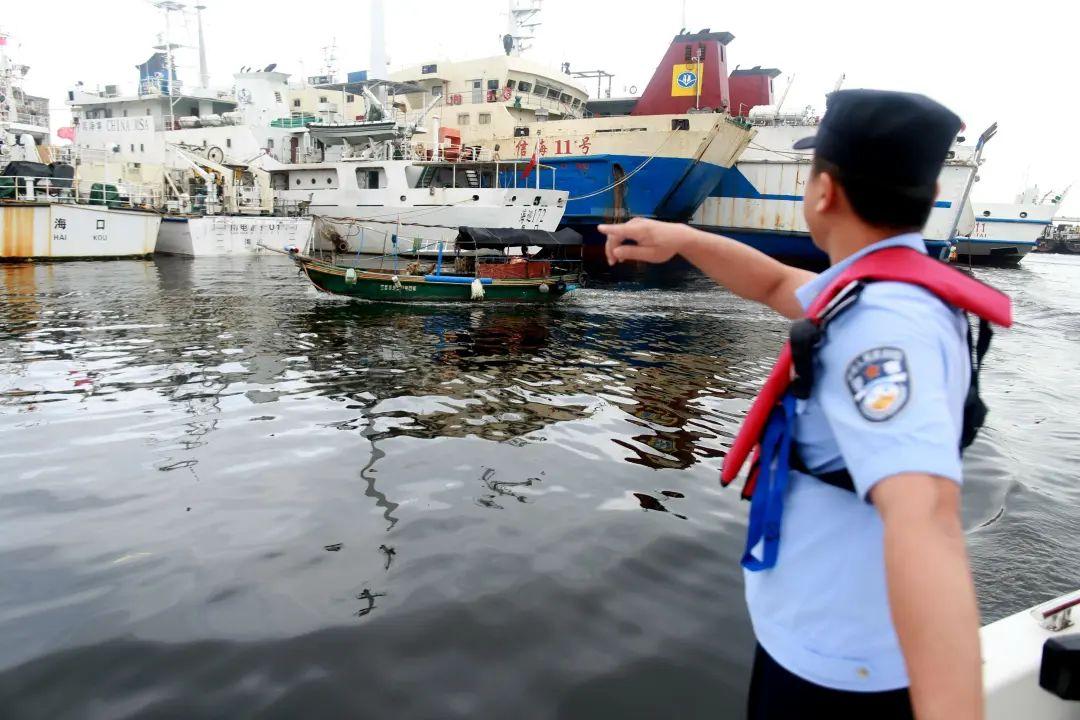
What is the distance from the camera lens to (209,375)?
9.68 m

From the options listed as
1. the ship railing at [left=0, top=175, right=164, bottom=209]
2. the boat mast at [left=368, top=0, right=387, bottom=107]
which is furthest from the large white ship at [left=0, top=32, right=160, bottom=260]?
the boat mast at [left=368, top=0, right=387, bottom=107]

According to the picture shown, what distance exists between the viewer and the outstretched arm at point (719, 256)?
1985mm

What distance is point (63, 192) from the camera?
26.6m

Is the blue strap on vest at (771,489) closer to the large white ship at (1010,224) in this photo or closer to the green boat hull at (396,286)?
the green boat hull at (396,286)

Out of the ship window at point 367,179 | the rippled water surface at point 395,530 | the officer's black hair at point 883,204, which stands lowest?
the rippled water surface at point 395,530

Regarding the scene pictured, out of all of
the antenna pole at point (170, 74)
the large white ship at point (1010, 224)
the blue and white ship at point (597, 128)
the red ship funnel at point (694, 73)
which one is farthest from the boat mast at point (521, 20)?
the large white ship at point (1010, 224)

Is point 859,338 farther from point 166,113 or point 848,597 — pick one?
point 166,113

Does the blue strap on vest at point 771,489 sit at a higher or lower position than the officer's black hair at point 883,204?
lower

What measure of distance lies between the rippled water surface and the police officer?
86.5 inches

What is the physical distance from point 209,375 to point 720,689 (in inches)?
337

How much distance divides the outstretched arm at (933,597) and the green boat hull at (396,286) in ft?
55.3

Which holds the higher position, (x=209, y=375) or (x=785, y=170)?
(x=785, y=170)

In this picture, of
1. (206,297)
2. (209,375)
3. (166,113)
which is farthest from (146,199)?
(209,375)

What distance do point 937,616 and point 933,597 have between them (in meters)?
0.03
